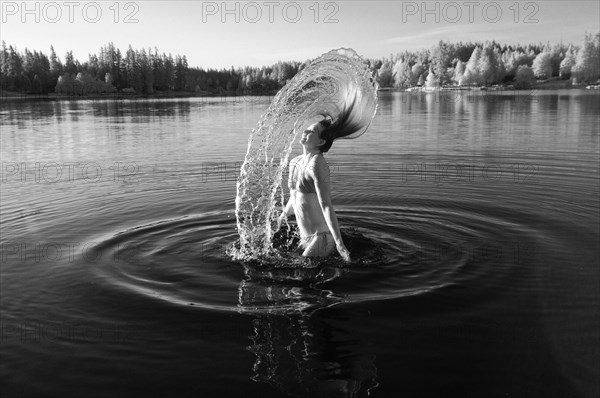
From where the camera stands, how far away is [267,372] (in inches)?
263

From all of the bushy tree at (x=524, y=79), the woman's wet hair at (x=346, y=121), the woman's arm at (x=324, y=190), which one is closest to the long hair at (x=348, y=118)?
the woman's wet hair at (x=346, y=121)

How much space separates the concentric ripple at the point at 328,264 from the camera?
30.1 feet

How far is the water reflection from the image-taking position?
640 centimetres

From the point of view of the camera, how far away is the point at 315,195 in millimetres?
10586

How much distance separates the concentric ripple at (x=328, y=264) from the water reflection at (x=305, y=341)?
50mm

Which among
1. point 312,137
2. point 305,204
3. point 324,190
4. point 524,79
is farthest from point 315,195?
point 524,79

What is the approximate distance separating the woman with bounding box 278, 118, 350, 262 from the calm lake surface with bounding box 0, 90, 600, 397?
0.74m

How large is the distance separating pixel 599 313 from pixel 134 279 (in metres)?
8.49

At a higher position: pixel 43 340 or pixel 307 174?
pixel 307 174

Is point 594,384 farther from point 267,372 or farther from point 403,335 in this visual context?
point 267,372

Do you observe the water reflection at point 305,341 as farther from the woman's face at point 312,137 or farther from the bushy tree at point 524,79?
the bushy tree at point 524,79

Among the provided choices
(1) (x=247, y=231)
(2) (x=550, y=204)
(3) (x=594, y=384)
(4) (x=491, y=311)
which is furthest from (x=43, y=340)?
(2) (x=550, y=204)

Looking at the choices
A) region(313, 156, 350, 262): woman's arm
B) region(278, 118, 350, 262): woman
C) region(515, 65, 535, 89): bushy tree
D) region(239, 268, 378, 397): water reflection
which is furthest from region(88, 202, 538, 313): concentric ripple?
region(515, 65, 535, 89): bushy tree

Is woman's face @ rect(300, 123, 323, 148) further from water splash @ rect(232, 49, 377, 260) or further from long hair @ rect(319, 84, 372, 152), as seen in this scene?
water splash @ rect(232, 49, 377, 260)
